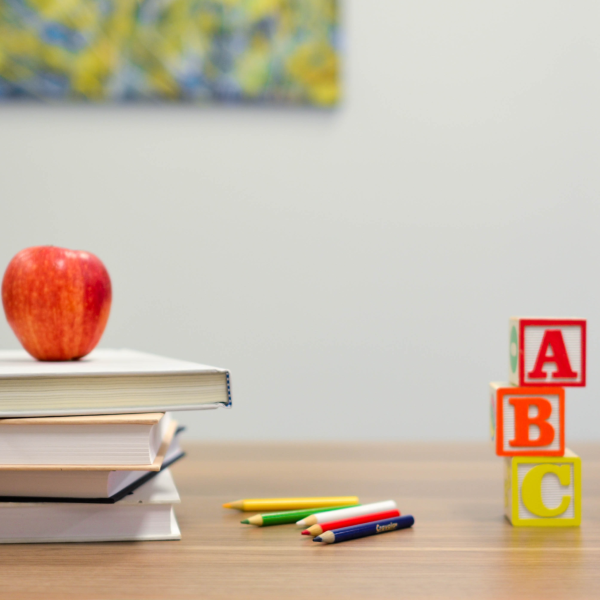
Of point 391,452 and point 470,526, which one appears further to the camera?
point 391,452

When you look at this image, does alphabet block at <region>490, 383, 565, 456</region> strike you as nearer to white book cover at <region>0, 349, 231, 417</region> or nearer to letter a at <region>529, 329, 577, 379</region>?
letter a at <region>529, 329, 577, 379</region>

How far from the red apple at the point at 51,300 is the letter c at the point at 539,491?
1.54 ft

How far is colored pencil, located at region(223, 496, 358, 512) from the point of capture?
22.8 inches

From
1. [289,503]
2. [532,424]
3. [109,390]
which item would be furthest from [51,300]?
[532,424]

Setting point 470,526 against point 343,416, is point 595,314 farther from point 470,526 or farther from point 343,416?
Answer: point 470,526

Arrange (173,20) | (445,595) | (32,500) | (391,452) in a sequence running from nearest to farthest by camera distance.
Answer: (445,595), (32,500), (391,452), (173,20)

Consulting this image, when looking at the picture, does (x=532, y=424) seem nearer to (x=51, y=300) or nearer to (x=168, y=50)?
(x=51, y=300)

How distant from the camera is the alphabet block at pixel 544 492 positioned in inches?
21.6

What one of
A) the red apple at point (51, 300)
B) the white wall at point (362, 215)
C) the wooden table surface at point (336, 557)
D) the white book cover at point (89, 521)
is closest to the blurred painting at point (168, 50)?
the white wall at point (362, 215)

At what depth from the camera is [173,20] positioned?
1.47 metres

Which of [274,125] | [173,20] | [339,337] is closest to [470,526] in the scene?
[339,337]

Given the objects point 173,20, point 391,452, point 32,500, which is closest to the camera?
point 32,500

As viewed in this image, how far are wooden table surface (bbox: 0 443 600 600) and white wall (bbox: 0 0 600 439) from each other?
2.76 ft

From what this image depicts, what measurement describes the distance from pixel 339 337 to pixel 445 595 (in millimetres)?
1137
